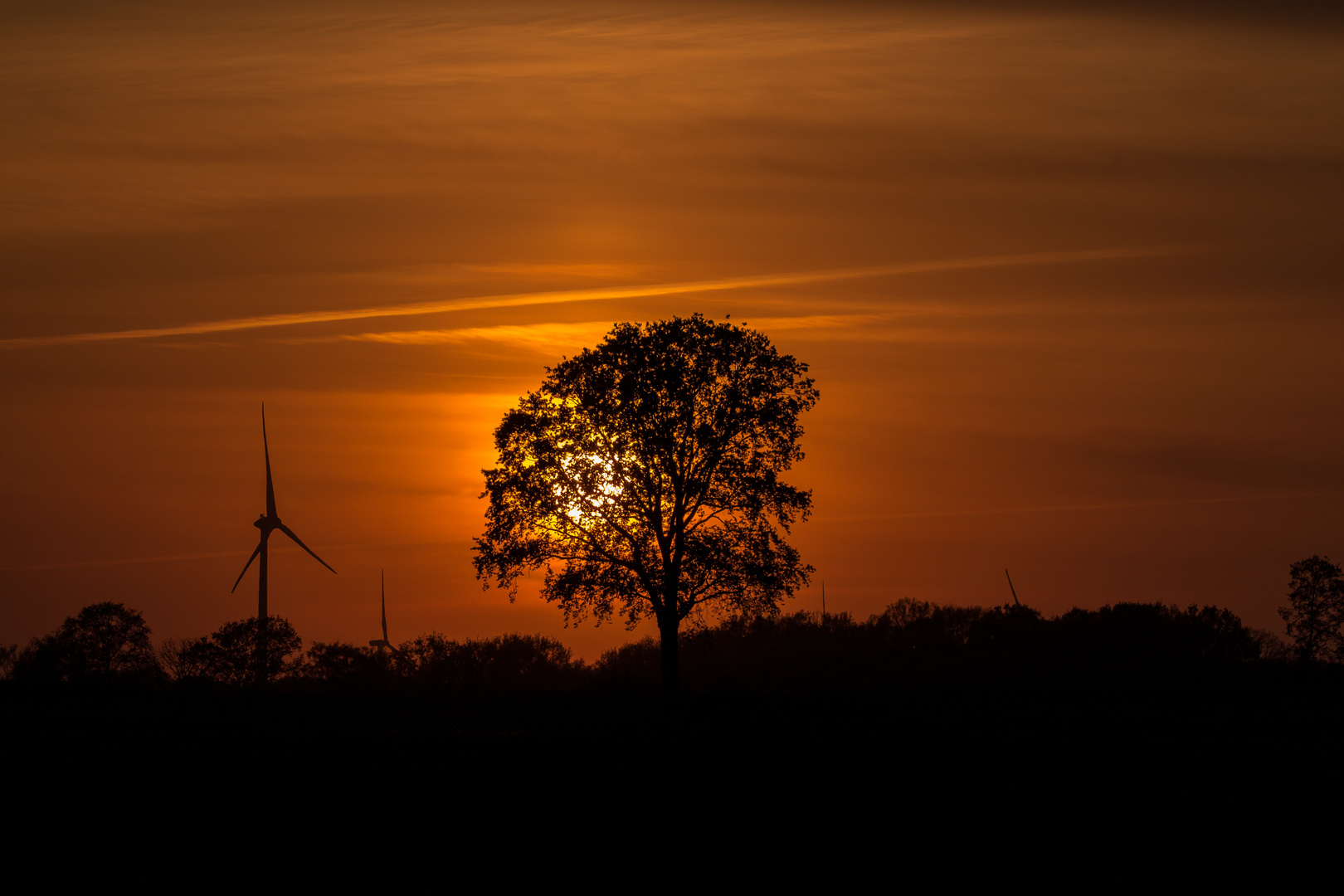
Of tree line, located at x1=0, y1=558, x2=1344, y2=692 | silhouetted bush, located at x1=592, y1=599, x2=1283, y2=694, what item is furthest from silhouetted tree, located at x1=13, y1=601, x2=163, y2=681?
silhouetted bush, located at x1=592, y1=599, x2=1283, y2=694

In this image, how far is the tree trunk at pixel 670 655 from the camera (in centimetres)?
4969

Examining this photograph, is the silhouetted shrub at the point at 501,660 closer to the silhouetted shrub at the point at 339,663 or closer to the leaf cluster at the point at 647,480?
the silhouetted shrub at the point at 339,663

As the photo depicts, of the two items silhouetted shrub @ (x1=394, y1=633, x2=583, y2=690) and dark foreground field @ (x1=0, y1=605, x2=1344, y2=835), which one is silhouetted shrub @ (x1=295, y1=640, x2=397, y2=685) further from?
dark foreground field @ (x1=0, y1=605, x2=1344, y2=835)

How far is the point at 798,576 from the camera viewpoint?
51.5 meters

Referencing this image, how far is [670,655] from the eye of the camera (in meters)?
50.5

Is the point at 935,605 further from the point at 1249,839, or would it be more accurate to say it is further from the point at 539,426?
the point at 1249,839

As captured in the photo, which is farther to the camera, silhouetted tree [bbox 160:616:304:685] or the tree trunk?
silhouetted tree [bbox 160:616:304:685]

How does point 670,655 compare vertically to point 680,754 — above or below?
above

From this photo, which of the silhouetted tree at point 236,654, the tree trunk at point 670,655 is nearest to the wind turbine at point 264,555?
the silhouetted tree at point 236,654

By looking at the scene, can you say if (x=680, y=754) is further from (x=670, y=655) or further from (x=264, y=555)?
(x=264, y=555)

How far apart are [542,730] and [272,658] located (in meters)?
64.0

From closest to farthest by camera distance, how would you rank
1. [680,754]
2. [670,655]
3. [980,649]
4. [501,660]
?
[680,754], [670,655], [980,649], [501,660]

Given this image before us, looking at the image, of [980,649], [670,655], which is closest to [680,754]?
[670,655]

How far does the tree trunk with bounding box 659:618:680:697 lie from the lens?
4969 cm
